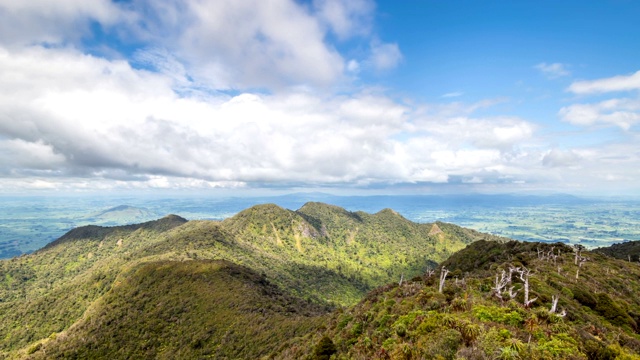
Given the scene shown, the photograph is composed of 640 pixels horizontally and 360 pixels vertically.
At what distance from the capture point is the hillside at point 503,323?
1983 cm

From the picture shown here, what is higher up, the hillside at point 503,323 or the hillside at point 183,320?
the hillside at point 503,323

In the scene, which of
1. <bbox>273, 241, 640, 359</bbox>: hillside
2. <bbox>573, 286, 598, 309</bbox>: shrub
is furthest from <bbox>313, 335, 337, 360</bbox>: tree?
<bbox>573, 286, 598, 309</bbox>: shrub

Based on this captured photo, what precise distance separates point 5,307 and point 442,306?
23123cm

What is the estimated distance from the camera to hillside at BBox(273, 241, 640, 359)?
19828 mm

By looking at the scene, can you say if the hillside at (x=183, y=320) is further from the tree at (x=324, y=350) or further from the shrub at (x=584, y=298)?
the shrub at (x=584, y=298)

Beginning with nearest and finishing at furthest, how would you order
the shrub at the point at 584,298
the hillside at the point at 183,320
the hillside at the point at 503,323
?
the hillside at the point at 503,323 → the shrub at the point at 584,298 → the hillside at the point at 183,320

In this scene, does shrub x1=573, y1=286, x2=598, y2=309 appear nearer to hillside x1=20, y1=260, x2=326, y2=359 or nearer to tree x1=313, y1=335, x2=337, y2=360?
tree x1=313, y1=335, x2=337, y2=360

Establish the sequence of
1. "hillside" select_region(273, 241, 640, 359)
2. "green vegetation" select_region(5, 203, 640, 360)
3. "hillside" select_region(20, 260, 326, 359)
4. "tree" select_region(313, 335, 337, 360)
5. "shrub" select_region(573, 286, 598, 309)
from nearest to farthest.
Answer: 1. "hillside" select_region(273, 241, 640, 359)
2. "green vegetation" select_region(5, 203, 640, 360)
3. "tree" select_region(313, 335, 337, 360)
4. "shrub" select_region(573, 286, 598, 309)
5. "hillside" select_region(20, 260, 326, 359)

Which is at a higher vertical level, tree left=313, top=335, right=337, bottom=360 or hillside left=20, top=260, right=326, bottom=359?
tree left=313, top=335, right=337, bottom=360

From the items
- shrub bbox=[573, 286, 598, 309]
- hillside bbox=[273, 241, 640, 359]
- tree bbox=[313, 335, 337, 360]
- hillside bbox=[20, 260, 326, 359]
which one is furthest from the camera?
hillside bbox=[20, 260, 326, 359]

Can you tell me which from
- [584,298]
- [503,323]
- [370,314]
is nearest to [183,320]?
[370,314]

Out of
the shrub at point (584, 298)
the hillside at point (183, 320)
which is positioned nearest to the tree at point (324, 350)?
the hillside at point (183, 320)

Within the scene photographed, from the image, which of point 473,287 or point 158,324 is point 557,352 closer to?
point 473,287

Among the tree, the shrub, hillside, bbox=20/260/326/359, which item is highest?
the shrub
